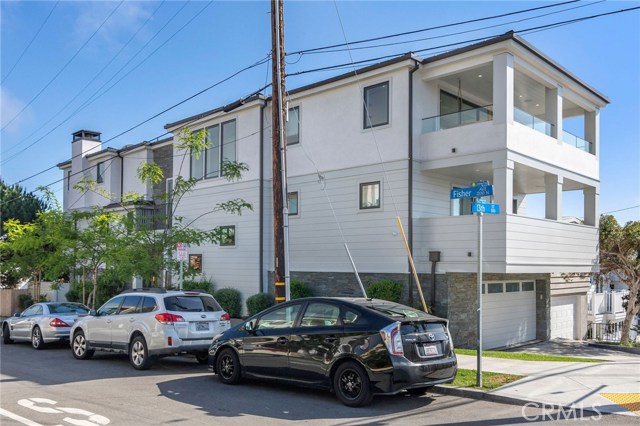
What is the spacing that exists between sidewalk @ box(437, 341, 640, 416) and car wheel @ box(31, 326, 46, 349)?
35.9 feet

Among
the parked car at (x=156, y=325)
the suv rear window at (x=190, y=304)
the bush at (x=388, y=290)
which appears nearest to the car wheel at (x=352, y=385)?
the parked car at (x=156, y=325)

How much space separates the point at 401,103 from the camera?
17766 mm

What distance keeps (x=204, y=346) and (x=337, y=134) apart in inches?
382

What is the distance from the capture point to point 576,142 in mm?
20062

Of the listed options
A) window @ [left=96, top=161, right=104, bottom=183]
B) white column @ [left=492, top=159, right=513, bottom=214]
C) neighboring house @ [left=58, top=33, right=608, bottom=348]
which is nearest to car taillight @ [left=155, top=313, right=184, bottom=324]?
neighboring house @ [left=58, top=33, right=608, bottom=348]

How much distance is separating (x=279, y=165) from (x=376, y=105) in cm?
605

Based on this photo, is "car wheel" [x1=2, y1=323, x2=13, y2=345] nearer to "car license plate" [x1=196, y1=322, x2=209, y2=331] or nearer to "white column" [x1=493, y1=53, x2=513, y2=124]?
"car license plate" [x1=196, y1=322, x2=209, y2=331]

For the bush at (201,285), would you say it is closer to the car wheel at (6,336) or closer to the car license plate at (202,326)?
the car wheel at (6,336)

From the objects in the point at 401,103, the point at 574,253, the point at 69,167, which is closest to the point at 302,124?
the point at 401,103

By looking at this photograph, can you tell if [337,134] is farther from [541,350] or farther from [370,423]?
[370,423]

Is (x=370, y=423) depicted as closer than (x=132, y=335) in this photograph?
Yes

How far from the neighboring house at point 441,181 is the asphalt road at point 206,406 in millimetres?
7914

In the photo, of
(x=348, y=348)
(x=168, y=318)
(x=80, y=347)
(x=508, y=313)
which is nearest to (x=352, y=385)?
(x=348, y=348)

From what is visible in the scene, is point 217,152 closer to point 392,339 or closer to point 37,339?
point 37,339
